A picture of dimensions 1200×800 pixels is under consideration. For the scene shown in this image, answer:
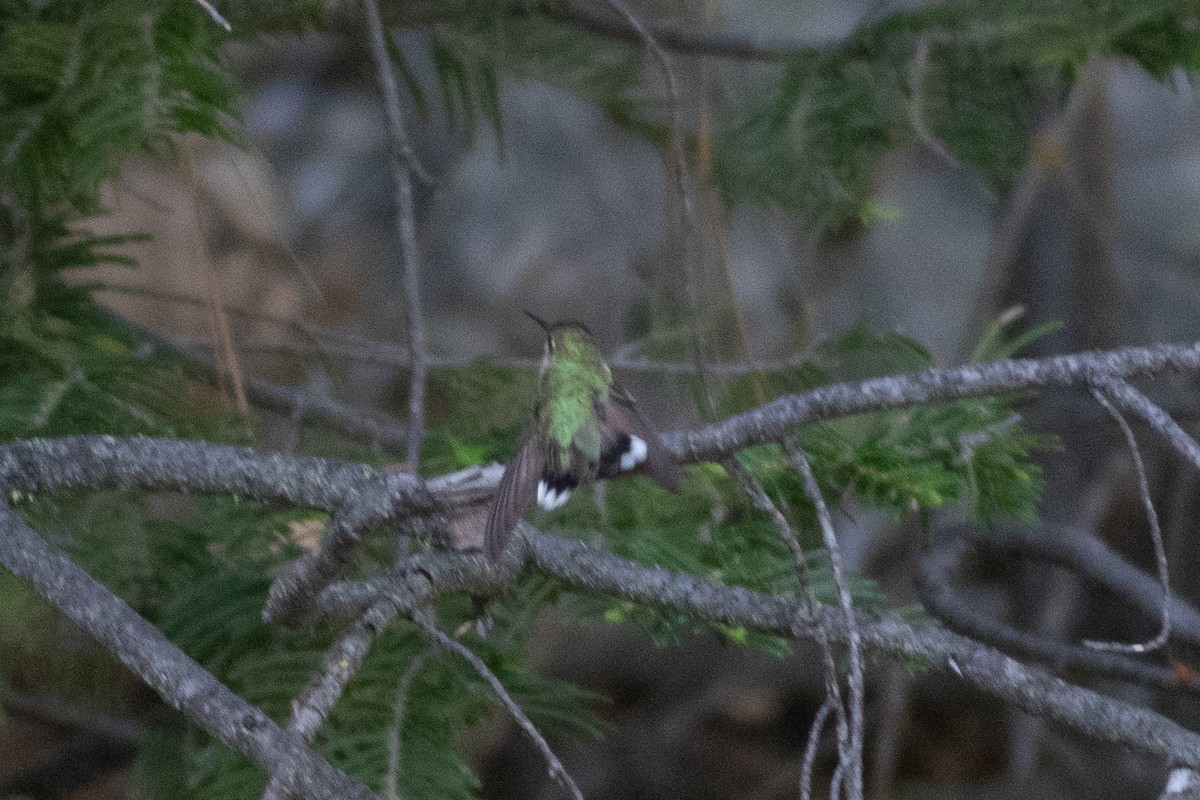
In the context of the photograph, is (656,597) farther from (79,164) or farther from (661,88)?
(661,88)

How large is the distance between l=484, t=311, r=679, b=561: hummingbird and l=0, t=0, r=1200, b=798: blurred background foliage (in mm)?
165

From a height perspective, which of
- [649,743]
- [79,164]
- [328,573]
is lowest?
[649,743]

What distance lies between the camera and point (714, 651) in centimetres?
371

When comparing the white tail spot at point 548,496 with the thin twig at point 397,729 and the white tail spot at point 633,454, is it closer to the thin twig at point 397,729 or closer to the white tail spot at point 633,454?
the white tail spot at point 633,454

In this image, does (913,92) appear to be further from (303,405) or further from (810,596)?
(303,405)

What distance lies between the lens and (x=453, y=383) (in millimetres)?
1893

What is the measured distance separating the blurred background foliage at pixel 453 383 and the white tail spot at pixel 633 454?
16 cm

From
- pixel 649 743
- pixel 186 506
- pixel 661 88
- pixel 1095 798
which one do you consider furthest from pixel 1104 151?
pixel 186 506

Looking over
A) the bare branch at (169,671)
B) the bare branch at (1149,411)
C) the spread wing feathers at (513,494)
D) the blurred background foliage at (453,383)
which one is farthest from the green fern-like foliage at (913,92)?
the bare branch at (169,671)

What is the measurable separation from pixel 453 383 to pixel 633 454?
2.74 feet

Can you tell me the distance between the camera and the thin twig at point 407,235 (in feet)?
4.70

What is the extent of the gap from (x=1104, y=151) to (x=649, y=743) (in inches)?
80.3

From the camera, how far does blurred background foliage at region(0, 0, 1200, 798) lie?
1.29 m

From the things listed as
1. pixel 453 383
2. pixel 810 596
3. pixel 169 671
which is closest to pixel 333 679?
pixel 169 671
